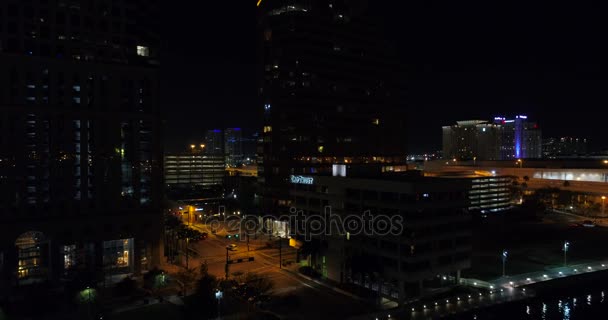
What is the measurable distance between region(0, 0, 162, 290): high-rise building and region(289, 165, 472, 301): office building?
23.3 metres

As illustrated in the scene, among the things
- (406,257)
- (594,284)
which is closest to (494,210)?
(594,284)

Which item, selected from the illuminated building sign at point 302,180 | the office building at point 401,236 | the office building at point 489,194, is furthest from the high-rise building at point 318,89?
the office building at point 401,236

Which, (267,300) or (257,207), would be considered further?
(257,207)

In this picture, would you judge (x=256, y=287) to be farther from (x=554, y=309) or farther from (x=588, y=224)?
(x=588, y=224)

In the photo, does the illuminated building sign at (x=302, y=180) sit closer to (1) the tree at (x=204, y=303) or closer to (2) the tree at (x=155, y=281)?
(2) the tree at (x=155, y=281)

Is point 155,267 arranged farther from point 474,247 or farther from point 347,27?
point 347,27

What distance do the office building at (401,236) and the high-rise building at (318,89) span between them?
32942 mm

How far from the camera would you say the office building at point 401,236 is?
139ft

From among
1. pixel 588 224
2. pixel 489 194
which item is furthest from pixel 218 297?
pixel 489 194

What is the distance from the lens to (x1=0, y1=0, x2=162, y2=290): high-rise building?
48.9 metres

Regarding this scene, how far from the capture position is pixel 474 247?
2689 inches

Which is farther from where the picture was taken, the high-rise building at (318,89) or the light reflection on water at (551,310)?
the high-rise building at (318,89)

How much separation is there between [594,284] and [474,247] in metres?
17.6
